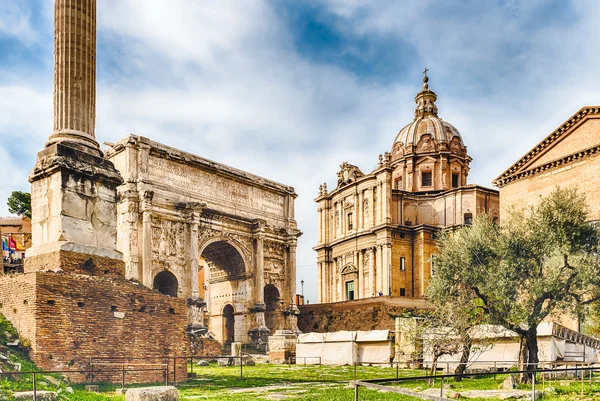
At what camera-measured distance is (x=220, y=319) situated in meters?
39.8

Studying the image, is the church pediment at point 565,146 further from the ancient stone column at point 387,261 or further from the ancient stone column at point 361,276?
the ancient stone column at point 361,276

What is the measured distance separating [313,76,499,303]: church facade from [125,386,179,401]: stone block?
35.5m

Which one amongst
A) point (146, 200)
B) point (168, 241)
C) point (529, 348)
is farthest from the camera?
point (168, 241)

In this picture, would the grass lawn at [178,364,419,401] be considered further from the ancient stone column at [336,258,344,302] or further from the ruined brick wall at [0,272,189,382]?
the ancient stone column at [336,258,344,302]

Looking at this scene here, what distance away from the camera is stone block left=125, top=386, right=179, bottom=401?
8.85 m

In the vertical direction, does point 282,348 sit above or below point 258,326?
above

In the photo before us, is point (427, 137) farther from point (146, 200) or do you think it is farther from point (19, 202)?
point (19, 202)

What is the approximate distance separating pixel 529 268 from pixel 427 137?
35507 mm

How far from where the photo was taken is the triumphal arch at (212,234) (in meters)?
31.8

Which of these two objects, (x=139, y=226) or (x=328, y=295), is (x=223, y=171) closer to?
(x=139, y=226)

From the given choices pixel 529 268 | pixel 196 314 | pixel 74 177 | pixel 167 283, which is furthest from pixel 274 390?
pixel 167 283

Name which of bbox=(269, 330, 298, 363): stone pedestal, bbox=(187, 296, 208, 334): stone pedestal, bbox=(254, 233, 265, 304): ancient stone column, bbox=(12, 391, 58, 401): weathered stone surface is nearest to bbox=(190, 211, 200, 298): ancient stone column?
bbox=(187, 296, 208, 334): stone pedestal

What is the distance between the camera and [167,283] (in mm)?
33969

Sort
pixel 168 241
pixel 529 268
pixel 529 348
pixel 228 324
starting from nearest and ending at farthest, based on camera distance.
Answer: pixel 529 348 < pixel 529 268 < pixel 168 241 < pixel 228 324
